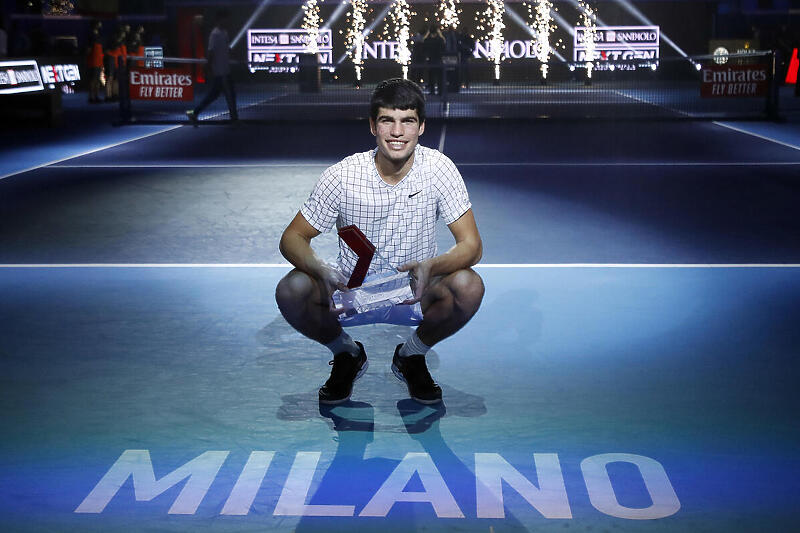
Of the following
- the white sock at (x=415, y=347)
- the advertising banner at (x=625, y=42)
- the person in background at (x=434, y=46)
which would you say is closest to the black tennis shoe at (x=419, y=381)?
the white sock at (x=415, y=347)

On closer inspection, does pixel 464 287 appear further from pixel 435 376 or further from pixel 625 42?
pixel 625 42

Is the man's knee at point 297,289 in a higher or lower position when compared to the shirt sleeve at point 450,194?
lower

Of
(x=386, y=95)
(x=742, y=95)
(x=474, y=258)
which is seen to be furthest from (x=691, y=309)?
(x=742, y=95)

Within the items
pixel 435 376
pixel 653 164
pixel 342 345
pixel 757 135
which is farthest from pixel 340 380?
pixel 757 135

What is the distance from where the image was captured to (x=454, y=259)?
15.4 ft

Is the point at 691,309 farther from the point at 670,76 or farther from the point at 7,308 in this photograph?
the point at 670,76

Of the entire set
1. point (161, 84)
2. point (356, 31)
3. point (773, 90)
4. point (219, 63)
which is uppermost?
point (356, 31)

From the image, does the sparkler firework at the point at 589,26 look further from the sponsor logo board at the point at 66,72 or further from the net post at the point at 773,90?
the net post at the point at 773,90

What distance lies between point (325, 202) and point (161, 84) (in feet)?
57.5

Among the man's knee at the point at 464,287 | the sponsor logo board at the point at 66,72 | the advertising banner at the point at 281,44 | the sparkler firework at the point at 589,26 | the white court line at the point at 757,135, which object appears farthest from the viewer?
the sparkler firework at the point at 589,26

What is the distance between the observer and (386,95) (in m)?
4.65

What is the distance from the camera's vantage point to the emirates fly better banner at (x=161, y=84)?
21391 millimetres

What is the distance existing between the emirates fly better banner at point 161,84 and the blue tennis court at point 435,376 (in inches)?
437

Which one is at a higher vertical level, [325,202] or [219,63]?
[219,63]
